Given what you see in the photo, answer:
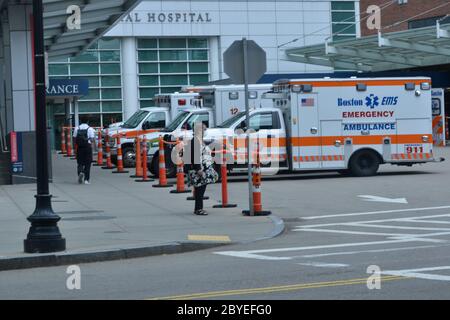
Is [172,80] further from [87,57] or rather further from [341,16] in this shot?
[341,16]

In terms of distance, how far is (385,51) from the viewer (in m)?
46.9

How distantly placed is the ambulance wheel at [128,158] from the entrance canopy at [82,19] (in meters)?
4.51

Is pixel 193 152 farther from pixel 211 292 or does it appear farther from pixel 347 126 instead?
pixel 347 126

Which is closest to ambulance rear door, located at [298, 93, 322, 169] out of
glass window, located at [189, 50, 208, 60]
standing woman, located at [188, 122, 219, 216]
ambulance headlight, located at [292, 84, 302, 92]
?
ambulance headlight, located at [292, 84, 302, 92]

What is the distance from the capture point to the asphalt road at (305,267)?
9234 mm

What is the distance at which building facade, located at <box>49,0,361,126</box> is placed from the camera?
55.0 metres

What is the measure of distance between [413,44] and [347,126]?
18.8m

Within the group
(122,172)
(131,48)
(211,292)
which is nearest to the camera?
(211,292)

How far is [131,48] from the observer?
55125 millimetres

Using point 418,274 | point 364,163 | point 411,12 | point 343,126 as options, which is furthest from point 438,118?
point 418,274

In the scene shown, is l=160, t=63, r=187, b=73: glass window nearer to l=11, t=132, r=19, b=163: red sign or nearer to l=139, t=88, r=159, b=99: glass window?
l=139, t=88, r=159, b=99: glass window

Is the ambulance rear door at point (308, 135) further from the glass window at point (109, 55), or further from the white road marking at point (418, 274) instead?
the glass window at point (109, 55)

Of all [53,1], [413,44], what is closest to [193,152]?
[53,1]

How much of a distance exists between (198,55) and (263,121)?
31.8 metres
